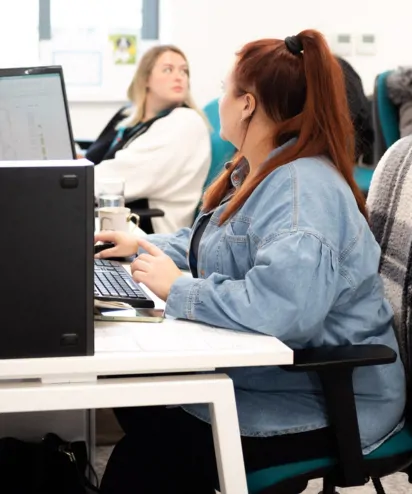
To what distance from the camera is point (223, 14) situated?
186 inches

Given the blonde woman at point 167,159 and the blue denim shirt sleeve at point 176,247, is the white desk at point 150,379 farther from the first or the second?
the blonde woman at point 167,159

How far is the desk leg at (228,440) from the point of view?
1229 millimetres

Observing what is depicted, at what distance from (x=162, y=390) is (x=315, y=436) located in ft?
1.14

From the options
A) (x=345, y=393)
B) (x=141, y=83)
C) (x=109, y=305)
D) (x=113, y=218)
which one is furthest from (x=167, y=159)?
(x=345, y=393)

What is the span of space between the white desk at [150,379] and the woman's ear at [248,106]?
1.43ft

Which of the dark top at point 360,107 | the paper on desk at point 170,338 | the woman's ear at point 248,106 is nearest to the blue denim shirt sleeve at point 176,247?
the woman's ear at point 248,106

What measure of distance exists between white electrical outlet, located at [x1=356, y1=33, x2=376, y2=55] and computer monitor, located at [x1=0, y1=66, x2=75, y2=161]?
282cm

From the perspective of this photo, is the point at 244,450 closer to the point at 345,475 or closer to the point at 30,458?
the point at 345,475

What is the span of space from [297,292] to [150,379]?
10.0 inches

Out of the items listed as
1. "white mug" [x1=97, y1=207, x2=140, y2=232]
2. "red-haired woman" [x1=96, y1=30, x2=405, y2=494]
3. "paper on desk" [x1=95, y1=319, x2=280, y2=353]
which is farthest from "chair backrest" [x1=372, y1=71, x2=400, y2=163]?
"paper on desk" [x1=95, y1=319, x2=280, y2=353]

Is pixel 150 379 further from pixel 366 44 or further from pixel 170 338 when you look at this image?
pixel 366 44

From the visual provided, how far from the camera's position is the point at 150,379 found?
1.23m

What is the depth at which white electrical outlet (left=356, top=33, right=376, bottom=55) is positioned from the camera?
4.79 metres

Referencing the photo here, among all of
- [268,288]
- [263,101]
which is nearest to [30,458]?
[268,288]
